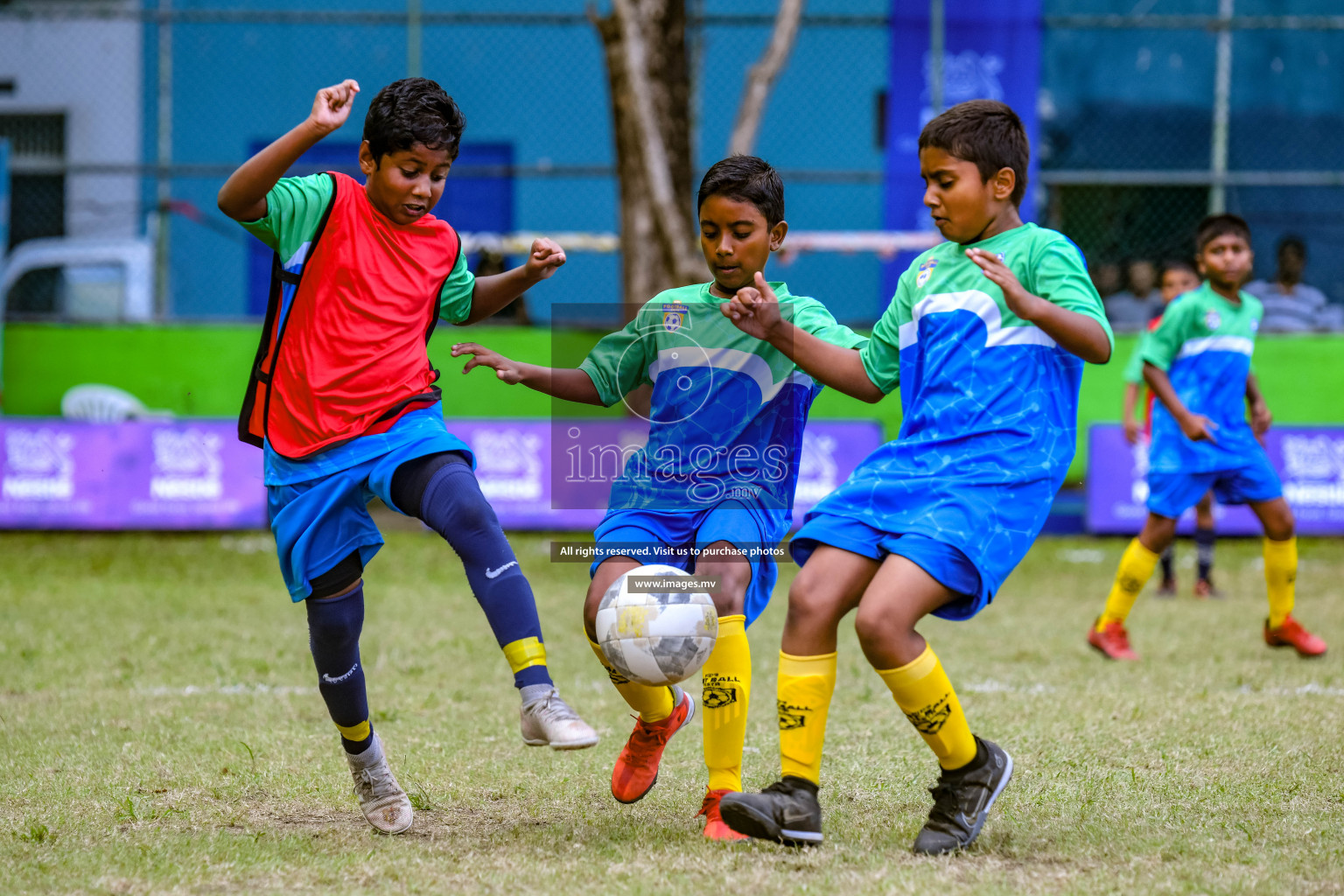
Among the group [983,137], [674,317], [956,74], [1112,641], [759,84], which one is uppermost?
[956,74]

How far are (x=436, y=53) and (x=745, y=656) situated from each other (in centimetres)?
1316

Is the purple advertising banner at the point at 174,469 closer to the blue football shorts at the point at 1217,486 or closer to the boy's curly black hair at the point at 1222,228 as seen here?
the blue football shorts at the point at 1217,486

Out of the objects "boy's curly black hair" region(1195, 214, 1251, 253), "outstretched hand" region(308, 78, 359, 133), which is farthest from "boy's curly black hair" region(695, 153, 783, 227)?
"boy's curly black hair" region(1195, 214, 1251, 253)

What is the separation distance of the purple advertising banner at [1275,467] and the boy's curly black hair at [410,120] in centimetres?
863

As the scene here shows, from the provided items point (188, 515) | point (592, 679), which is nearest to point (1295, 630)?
point (592, 679)

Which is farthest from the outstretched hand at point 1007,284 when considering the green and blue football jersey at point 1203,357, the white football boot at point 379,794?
the green and blue football jersey at point 1203,357

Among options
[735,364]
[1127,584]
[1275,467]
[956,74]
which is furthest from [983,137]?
[956,74]

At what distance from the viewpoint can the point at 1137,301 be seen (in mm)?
12914

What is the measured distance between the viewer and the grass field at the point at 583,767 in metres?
3.26

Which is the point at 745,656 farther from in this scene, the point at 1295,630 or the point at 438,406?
the point at 1295,630

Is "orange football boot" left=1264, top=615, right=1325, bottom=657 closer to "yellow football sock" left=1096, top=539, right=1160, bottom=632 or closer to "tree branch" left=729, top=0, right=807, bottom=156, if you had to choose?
"yellow football sock" left=1096, top=539, right=1160, bottom=632

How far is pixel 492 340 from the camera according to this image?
1215 centimetres

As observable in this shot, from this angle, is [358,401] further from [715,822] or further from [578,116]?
[578,116]

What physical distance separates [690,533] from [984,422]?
86 centimetres
